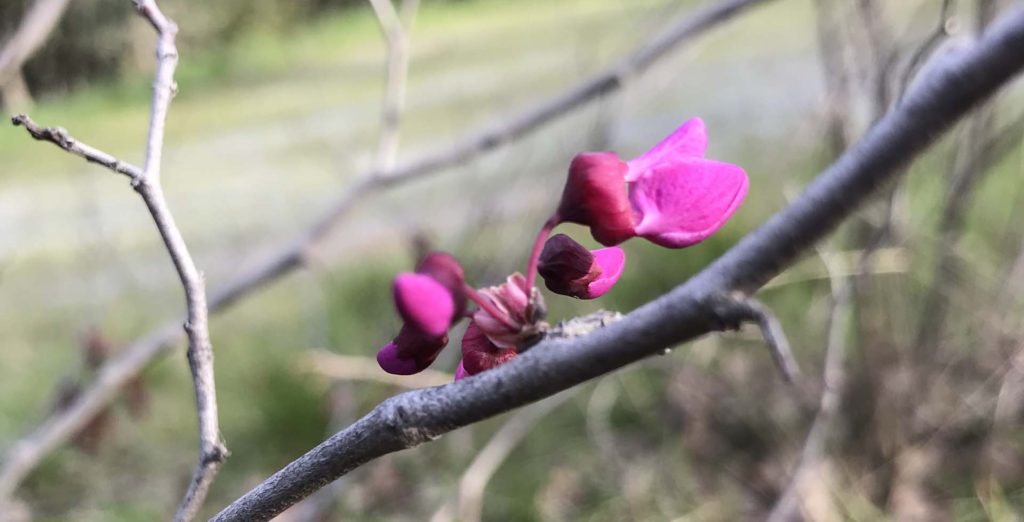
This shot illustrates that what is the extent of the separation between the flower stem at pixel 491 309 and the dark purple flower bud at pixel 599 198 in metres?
0.04

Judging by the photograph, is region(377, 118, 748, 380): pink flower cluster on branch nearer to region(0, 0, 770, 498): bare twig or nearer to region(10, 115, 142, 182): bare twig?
region(10, 115, 142, 182): bare twig

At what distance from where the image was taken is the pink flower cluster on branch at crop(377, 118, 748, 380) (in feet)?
0.98

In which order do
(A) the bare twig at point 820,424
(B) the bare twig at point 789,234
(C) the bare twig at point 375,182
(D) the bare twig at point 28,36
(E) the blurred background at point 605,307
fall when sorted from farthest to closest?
(E) the blurred background at point 605,307 < (A) the bare twig at point 820,424 < (C) the bare twig at point 375,182 < (D) the bare twig at point 28,36 < (B) the bare twig at point 789,234

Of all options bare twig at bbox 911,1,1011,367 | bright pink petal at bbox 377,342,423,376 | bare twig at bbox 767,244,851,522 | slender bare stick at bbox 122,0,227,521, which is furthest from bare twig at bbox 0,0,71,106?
bare twig at bbox 911,1,1011,367

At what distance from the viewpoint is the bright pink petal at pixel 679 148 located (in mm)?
344

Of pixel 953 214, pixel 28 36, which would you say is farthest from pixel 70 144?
pixel 953 214

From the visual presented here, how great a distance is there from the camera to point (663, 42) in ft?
3.39

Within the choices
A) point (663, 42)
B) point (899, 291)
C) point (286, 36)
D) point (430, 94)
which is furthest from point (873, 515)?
point (286, 36)

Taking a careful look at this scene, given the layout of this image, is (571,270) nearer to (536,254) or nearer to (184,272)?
(536,254)

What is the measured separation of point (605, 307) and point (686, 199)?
1.63 metres

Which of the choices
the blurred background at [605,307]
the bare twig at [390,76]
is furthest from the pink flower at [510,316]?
the bare twig at [390,76]

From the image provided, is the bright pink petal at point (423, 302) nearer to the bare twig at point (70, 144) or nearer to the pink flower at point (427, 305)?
the pink flower at point (427, 305)

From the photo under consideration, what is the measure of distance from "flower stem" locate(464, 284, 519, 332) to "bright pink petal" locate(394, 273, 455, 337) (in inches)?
0.5

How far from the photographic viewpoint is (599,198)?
0.33 meters
